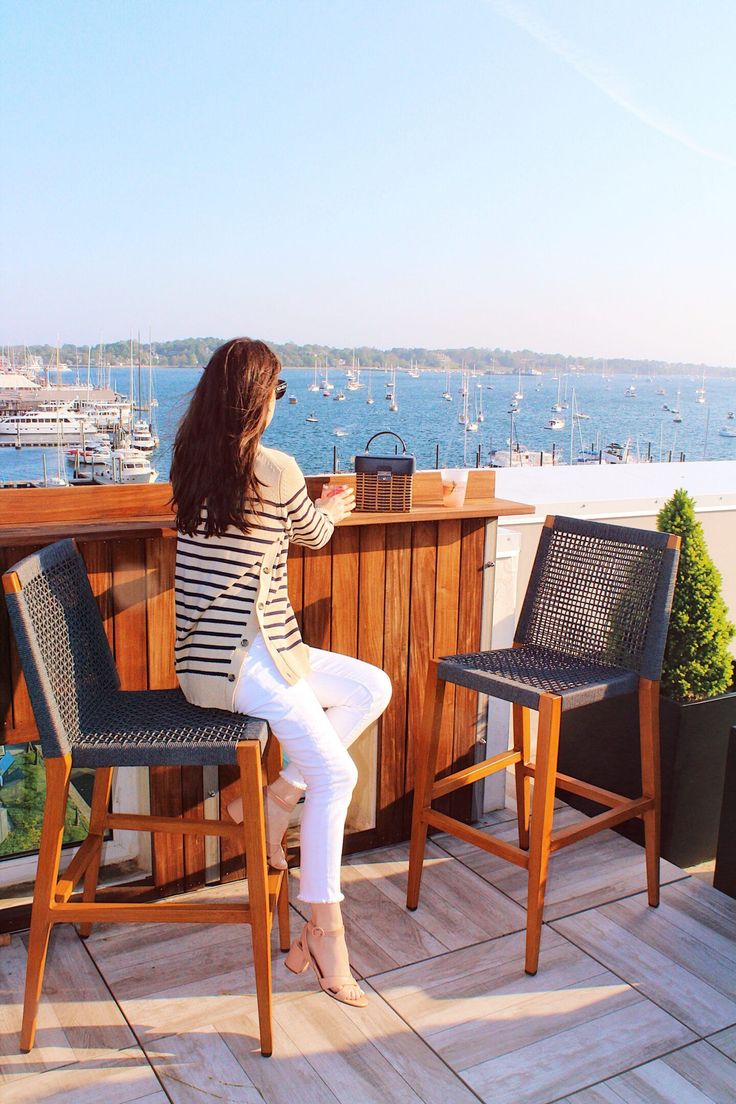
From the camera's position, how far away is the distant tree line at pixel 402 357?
155ft

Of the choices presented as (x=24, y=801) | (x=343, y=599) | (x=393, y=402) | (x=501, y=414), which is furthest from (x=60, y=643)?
(x=501, y=414)

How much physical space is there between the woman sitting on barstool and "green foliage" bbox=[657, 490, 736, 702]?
1085mm

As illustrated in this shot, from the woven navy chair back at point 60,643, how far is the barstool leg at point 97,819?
0.20 meters

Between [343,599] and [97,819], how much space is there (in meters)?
0.77

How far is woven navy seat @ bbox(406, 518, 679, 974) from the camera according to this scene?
2.02 meters

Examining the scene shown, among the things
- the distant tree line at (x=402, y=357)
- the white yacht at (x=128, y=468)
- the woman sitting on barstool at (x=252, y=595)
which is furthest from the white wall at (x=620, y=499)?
the distant tree line at (x=402, y=357)

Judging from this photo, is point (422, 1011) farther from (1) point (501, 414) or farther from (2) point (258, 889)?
(1) point (501, 414)

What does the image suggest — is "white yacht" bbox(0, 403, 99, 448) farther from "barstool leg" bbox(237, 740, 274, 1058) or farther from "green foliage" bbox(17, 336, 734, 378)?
"barstool leg" bbox(237, 740, 274, 1058)

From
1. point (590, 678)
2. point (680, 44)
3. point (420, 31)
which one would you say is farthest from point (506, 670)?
point (420, 31)

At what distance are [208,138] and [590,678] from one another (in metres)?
55.7

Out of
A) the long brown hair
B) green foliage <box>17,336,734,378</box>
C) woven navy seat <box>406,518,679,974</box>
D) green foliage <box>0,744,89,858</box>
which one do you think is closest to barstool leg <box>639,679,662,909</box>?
woven navy seat <box>406,518,679,974</box>

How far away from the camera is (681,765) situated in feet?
8.25

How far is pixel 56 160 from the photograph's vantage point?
175 ft

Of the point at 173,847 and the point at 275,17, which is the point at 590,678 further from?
the point at 275,17
